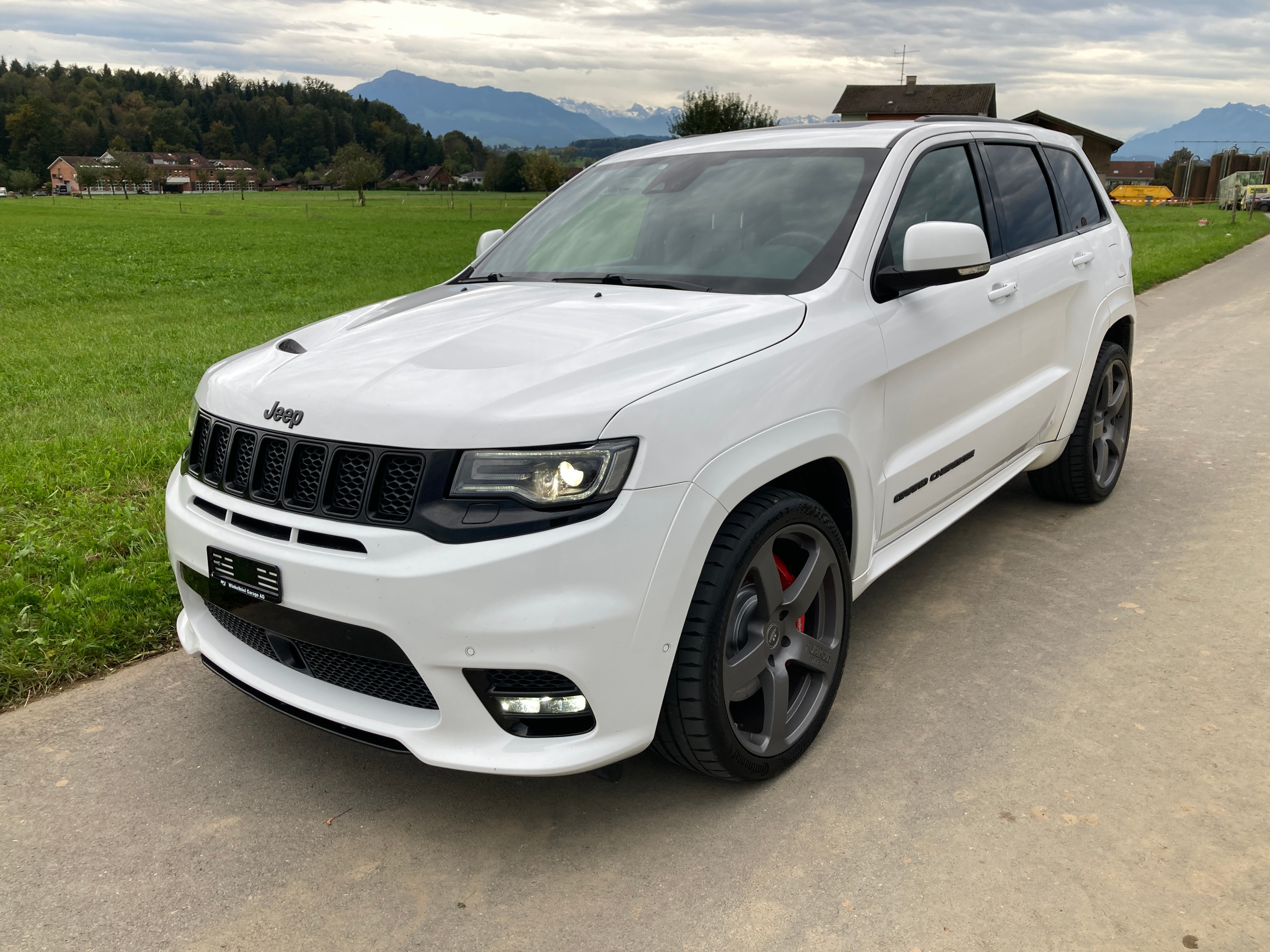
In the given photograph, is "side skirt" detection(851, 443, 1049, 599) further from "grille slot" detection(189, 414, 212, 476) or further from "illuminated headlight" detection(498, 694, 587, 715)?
"grille slot" detection(189, 414, 212, 476)

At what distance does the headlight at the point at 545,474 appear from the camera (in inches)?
88.8

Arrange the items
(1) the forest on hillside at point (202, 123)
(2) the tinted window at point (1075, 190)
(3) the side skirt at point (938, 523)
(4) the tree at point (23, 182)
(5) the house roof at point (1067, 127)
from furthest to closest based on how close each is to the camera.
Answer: (1) the forest on hillside at point (202, 123), (4) the tree at point (23, 182), (5) the house roof at point (1067, 127), (2) the tinted window at point (1075, 190), (3) the side skirt at point (938, 523)

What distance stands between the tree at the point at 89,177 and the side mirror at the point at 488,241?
118428mm

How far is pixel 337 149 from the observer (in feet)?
505

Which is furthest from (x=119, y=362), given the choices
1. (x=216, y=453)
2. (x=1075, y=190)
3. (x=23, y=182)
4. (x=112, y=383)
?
(x=23, y=182)

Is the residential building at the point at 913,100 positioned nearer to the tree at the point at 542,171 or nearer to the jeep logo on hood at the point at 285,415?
the tree at the point at 542,171

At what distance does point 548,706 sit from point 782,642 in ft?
2.60

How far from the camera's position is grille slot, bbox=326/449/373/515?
7.75 ft

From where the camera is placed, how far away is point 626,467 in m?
2.27

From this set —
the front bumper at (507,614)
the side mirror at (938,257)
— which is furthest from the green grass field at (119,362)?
the side mirror at (938,257)

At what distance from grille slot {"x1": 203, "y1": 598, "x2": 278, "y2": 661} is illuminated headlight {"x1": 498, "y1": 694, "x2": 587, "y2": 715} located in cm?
77

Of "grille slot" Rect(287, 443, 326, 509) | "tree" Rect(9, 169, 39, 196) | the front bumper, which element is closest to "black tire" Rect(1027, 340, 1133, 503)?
the front bumper

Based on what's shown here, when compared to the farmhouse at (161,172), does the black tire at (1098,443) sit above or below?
below

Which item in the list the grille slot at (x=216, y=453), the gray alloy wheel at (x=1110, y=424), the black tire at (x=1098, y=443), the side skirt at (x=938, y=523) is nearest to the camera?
the grille slot at (x=216, y=453)
